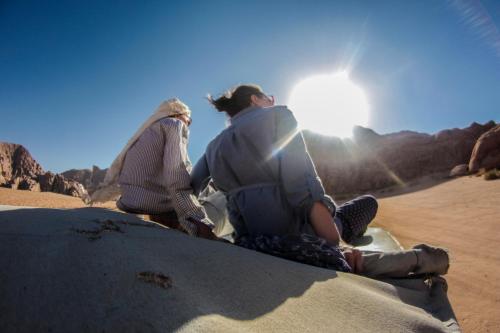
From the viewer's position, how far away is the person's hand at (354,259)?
1560 millimetres

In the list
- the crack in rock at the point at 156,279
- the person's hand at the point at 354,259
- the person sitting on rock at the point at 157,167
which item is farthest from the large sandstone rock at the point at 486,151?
Result: the crack in rock at the point at 156,279

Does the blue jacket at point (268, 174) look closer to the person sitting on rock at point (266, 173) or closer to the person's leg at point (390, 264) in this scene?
the person sitting on rock at point (266, 173)

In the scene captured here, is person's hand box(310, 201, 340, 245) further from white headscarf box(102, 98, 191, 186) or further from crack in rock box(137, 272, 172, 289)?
white headscarf box(102, 98, 191, 186)

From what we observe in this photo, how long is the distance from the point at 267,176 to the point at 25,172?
5340 cm

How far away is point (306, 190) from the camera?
1629 mm

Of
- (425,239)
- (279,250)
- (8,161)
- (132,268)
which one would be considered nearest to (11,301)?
(132,268)

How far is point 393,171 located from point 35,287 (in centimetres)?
2832

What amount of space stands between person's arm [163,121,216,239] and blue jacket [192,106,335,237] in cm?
21

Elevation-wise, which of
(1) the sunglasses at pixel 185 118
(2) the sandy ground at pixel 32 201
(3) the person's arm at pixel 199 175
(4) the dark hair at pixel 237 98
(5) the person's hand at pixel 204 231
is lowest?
(2) the sandy ground at pixel 32 201

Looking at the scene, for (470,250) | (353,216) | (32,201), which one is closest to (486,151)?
(470,250)

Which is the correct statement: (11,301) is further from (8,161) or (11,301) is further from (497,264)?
(8,161)

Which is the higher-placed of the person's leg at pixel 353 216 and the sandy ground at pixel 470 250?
the person's leg at pixel 353 216

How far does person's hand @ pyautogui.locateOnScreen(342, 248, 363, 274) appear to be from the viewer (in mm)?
1560

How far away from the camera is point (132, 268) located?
967mm
